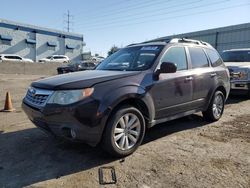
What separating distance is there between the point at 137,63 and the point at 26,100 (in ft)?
6.71

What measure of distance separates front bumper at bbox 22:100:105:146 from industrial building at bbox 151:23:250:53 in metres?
31.0

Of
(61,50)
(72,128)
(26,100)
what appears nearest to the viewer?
(72,128)

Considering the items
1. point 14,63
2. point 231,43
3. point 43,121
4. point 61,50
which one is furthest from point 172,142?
point 61,50

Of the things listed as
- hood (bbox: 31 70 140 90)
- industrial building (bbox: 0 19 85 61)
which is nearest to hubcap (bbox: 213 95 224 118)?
hood (bbox: 31 70 140 90)

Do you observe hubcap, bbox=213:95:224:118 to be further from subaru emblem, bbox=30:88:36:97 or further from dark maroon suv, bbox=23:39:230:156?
subaru emblem, bbox=30:88:36:97

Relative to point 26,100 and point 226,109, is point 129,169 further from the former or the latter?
point 226,109

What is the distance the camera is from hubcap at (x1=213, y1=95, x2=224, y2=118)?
6777mm

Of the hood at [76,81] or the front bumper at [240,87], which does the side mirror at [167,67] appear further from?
the front bumper at [240,87]

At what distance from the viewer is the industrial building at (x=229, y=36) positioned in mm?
33375

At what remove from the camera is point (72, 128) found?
13.3 feet

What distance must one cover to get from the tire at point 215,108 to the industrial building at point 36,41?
43.3 metres

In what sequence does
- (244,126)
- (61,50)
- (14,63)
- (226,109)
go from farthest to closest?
1. (61,50)
2. (14,63)
3. (226,109)
4. (244,126)

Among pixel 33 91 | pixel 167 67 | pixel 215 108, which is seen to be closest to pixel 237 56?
pixel 215 108

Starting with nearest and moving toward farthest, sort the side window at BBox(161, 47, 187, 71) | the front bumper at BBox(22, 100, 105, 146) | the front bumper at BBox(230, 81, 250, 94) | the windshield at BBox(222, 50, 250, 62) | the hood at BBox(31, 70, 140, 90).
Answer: the front bumper at BBox(22, 100, 105, 146) → the hood at BBox(31, 70, 140, 90) → the side window at BBox(161, 47, 187, 71) → the front bumper at BBox(230, 81, 250, 94) → the windshield at BBox(222, 50, 250, 62)
